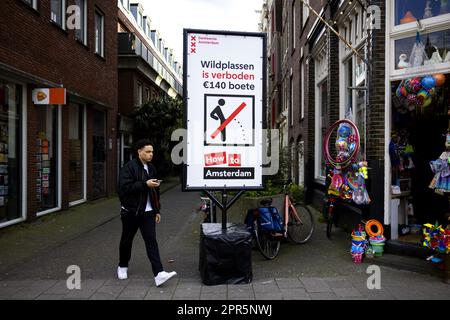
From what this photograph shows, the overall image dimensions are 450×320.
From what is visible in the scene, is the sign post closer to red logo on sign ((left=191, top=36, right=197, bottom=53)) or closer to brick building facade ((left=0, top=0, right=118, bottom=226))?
red logo on sign ((left=191, top=36, right=197, bottom=53))

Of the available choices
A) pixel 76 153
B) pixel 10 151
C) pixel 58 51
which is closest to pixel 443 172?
pixel 10 151

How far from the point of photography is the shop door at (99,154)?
1419 centimetres

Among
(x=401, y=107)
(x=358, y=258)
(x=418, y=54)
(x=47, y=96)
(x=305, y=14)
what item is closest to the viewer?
(x=358, y=258)

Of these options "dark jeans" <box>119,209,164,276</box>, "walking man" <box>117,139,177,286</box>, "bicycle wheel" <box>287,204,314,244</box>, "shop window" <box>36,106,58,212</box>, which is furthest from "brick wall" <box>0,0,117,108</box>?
"bicycle wheel" <box>287,204,314,244</box>

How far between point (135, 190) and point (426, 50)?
4599mm

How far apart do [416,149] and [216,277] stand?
4332mm

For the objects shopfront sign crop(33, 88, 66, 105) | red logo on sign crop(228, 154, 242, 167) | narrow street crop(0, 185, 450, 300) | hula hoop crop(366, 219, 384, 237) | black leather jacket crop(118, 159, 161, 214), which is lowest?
narrow street crop(0, 185, 450, 300)

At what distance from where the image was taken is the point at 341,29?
9312 mm

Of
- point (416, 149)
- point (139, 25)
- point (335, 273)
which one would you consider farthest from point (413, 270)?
point (139, 25)

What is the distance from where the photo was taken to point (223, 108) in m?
5.50

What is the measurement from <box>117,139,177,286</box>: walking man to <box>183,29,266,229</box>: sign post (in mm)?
493

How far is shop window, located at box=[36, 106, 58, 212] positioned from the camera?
10.3 m

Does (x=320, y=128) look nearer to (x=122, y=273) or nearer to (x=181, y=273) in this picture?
(x=181, y=273)

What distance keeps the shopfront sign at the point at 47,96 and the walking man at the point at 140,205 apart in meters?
5.22
